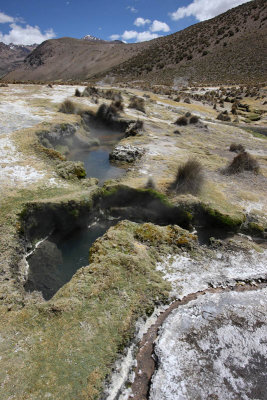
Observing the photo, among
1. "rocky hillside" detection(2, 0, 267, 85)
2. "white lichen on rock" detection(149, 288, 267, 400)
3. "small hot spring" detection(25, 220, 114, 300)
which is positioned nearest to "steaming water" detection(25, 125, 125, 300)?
"small hot spring" detection(25, 220, 114, 300)

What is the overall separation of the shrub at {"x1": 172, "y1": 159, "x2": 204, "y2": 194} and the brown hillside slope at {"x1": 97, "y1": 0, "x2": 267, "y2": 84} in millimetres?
50301

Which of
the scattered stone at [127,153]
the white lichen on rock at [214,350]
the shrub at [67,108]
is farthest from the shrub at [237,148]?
the shrub at [67,108]

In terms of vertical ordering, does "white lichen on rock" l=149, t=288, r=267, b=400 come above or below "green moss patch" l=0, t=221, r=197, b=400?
below

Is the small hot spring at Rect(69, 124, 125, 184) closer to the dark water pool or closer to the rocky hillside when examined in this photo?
the dark water pool

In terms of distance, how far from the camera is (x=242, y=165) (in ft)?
48.0

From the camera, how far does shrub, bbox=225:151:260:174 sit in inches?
571

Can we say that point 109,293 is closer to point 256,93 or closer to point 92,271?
point 92,271

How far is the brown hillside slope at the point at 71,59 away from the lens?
367 feet

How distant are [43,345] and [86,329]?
93cm

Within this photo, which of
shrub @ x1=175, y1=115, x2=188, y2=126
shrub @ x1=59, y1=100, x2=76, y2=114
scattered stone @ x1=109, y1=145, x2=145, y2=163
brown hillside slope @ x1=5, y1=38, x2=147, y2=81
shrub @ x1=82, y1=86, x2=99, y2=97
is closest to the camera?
scattered stone @ x1=109, y1=145, x2=145, y2=163

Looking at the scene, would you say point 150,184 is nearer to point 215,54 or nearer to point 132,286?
point 132,286

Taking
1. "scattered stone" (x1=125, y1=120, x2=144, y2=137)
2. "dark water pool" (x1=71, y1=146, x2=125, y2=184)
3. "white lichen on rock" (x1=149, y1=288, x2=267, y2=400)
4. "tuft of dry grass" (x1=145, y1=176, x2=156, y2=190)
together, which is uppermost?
"scattered stone" (x1=125, y1=120, x2=144, y2=137)

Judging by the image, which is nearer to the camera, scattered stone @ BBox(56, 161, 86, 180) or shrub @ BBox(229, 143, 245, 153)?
scattered stone @ BBox(56, 161, 86, 180)

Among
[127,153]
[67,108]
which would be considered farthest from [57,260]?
[67,108]
